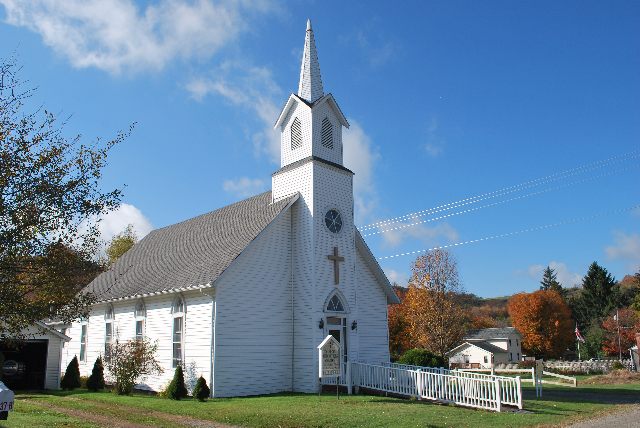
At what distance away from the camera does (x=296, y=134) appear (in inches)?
1008

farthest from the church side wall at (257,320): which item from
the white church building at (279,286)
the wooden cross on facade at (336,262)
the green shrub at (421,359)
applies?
the green shrub at (421,359)

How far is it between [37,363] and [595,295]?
79660mm

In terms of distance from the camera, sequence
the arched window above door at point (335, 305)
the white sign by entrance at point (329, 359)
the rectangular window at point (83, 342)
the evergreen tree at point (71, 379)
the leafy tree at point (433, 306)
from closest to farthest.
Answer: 1. the white sign by entrance at point (329, 359)
2. the arched window above door at point (335, 305)
3. the evergreen tree at point (71, 379)
4. the rectangular window at point (83, 342)
5. the leafy tree at point (433, 306)

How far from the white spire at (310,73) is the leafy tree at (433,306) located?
2222 centimetres

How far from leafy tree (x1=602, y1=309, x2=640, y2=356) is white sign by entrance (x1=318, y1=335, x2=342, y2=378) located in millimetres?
55754

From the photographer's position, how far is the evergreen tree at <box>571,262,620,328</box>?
3243 inches

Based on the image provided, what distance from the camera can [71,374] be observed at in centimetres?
2533

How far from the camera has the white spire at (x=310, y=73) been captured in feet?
85.5

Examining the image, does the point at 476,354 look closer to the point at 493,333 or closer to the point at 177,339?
the point at 493,333

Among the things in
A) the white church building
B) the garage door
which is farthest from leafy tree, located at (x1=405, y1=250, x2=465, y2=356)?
the garage door

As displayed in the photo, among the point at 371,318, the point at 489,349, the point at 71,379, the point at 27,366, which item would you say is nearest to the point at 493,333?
the point at 489,349

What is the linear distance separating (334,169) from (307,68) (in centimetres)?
548

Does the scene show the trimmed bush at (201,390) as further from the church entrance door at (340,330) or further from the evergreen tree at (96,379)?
the evergreen tree at (96,379)

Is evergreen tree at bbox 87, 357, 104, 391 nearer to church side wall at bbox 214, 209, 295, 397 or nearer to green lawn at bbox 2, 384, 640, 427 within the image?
green lawn at bbox 2, 384, 640, 427
